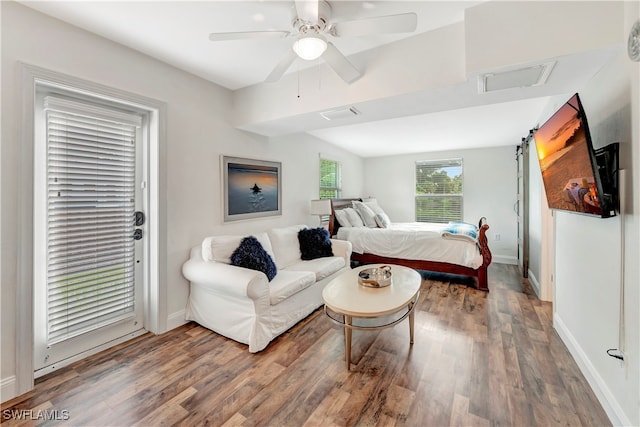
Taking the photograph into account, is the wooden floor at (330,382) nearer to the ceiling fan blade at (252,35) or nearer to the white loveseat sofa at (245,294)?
the white loveseat sofa at (245,294)

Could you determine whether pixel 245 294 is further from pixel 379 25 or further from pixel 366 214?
pixel 366 214

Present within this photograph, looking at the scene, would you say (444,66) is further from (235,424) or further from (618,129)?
(235,424)

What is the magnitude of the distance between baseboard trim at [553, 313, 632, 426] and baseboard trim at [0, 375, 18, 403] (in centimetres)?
356

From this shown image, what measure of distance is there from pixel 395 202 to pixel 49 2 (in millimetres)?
6174

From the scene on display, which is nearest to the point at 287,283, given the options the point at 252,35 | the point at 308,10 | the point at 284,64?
the point at 284,64

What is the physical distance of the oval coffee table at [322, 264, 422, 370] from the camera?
177 cm

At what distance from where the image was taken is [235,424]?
1430mm

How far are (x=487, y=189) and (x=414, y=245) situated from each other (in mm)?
2812

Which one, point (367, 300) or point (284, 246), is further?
point (284, 246)

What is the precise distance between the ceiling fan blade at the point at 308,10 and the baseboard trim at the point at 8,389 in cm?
289

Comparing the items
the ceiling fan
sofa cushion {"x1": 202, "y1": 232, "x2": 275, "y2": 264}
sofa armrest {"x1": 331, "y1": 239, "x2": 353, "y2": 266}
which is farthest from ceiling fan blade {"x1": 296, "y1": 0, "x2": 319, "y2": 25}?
sofa armrest {"x1": 331, "y1": 239, "x2": 353, "y2": 266}

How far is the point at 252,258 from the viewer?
247cm

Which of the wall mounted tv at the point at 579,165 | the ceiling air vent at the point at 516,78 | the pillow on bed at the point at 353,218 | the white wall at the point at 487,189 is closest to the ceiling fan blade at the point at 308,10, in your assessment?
the ceiling air vent at the point at 516,78

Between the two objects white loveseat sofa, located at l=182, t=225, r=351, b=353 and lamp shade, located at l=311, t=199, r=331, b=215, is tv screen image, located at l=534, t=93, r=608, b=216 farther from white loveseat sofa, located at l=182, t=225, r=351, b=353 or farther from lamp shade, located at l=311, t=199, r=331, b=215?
lamp shade, located at l=311, t=199, r=331, b=215
